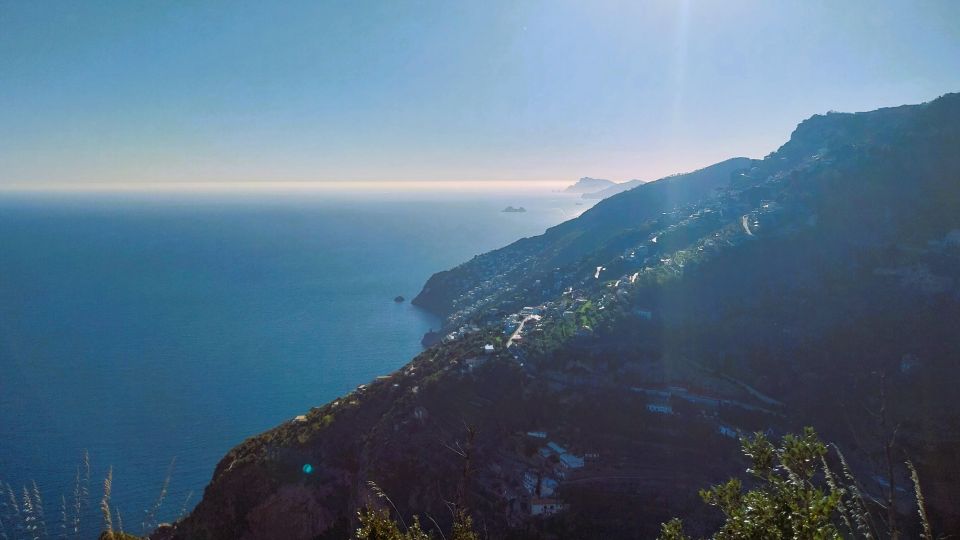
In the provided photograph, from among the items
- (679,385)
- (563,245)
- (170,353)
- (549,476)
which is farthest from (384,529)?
(563,245)

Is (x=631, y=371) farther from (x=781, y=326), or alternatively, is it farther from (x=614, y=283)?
(x=614, y=283)

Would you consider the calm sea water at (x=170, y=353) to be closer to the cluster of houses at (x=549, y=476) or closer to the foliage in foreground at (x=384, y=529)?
the cluster of houses at (x=549, y=476)

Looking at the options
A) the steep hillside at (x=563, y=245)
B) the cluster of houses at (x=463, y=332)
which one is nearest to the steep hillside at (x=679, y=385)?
the cluster of houses at (x=463, y=332)

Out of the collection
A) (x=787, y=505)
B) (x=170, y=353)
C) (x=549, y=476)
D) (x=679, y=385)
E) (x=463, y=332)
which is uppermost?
(x=787, y=505)

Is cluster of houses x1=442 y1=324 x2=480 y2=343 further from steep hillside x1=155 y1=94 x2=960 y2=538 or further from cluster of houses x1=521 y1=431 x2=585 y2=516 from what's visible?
cluster of houses x1=521 y1=431 x2=585 y2=516

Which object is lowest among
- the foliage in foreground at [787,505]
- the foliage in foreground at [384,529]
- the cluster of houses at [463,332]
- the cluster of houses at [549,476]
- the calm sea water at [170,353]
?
the calm sea water at [170,353]

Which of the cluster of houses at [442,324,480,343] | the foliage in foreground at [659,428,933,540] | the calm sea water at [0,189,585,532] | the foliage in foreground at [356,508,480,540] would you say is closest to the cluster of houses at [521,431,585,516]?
the foliage in foreground at [659,428,933,540]

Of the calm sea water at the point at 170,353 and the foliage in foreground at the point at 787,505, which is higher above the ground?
the foliage in foreground at the point at 787,505

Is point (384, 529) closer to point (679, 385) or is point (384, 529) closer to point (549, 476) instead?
point (549, 476)
